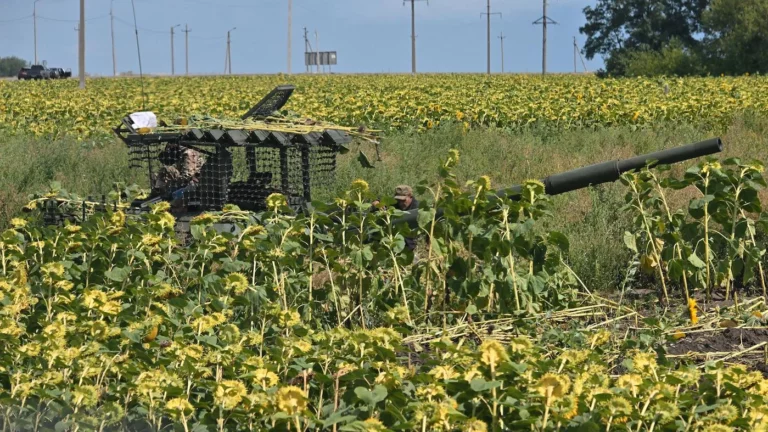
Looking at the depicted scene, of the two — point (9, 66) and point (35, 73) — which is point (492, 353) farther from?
point (9, 66)

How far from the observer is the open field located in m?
3.53

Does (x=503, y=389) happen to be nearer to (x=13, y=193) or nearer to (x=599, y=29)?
(x=13, y=193)

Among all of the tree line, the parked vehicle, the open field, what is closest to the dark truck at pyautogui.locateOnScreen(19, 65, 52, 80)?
the parked vehicle

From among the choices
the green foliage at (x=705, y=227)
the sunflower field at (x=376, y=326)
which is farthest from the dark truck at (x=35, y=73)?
the green foliage at (x=705, y=227)

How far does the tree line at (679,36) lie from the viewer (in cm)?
5369

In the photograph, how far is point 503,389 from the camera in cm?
361

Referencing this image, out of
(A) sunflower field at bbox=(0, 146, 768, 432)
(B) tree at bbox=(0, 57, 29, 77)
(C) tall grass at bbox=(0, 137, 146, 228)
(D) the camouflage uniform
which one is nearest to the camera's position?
(A) sunflower field at bbox=(0, 146, 768, 432)

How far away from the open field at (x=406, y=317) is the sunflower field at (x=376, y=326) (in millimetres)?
14

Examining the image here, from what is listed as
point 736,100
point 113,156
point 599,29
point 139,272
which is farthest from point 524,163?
point 599,29

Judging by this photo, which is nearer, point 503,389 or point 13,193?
point 503,389

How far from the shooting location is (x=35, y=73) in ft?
239

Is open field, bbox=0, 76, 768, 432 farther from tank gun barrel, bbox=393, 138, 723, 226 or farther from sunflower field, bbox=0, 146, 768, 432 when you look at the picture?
tank gun barrel, bbox=393, 138, 723, 226

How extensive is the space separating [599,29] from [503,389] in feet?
231

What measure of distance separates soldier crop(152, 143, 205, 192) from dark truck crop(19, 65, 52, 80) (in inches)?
2598
